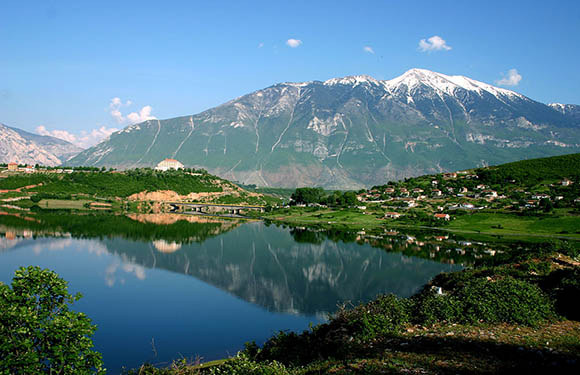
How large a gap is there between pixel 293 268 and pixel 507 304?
99.7 ft

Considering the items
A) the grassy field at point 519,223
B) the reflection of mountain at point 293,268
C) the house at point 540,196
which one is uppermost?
the house at point 540,196

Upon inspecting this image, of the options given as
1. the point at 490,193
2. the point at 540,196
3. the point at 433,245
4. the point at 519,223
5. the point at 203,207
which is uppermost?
the point at 490,193

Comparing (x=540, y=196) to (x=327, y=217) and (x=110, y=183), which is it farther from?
(x=110, y=183)

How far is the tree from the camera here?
10.3 meters

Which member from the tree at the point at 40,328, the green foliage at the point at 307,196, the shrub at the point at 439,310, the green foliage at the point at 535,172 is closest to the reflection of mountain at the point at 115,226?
Answer: the green foliage at the point at 307,196

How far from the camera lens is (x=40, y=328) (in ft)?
35.9

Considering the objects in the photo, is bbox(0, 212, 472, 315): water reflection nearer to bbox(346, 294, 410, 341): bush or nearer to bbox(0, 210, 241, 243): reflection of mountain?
bbox(0, 210, 241, 243): reflection of mountain

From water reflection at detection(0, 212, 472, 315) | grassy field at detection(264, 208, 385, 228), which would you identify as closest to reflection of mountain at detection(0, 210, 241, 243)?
water reflection at detection(0, 212, 472, 315)

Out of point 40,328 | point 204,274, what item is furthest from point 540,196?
point 40,328

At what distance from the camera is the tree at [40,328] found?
1030cm

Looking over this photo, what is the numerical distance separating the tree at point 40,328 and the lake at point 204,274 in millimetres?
7603

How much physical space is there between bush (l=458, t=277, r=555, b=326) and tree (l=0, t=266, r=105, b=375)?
37.2ft

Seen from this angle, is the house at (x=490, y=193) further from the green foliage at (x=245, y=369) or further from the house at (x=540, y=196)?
the green foliage at (x=245, y=369)

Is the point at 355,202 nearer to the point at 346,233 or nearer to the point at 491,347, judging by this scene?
the point at 346,233
